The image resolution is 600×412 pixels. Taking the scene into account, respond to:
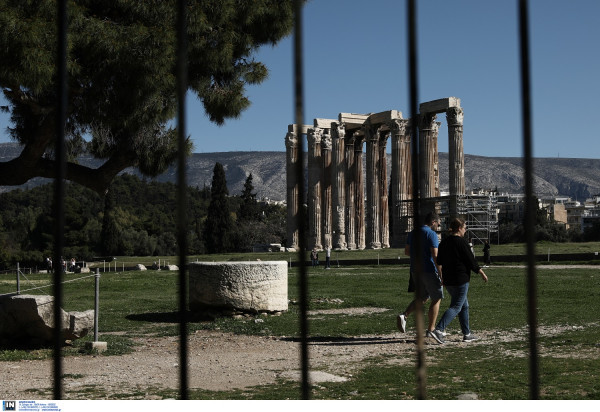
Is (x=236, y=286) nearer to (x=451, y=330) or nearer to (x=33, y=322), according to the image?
(x=451, y=330)

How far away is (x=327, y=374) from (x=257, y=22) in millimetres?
12019

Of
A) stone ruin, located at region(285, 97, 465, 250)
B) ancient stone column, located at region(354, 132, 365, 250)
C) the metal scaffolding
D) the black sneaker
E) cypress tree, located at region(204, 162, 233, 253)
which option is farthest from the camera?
cypress tree, located at region(204, 162, 233, 253)

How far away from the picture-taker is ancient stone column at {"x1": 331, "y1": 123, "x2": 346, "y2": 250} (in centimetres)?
5756

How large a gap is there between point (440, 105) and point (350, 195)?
1066 centimetres

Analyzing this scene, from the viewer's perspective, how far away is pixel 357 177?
59.9m

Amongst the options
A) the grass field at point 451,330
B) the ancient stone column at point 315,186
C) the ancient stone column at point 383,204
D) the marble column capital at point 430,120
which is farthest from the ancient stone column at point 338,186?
the grass field at point 451,330

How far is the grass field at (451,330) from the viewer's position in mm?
6587

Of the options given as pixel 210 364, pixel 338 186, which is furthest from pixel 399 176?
pixel 210 364

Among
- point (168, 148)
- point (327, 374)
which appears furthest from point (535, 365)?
point (168, 148)

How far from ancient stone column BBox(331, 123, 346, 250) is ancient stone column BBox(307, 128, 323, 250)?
1.11 m

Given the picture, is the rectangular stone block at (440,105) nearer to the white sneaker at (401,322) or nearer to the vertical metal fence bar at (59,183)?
the white sneaker at (401,322)

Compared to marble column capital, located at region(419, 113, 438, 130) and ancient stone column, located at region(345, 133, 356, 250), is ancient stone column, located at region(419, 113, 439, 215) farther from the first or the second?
ancient stone column, located at region(345, 133, 356, 250)

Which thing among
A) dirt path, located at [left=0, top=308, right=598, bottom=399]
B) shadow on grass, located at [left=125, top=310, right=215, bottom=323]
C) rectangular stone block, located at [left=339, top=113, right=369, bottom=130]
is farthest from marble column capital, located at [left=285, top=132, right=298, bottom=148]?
dirt path, located at [left=0, top=308, right=598, bottom=399]
